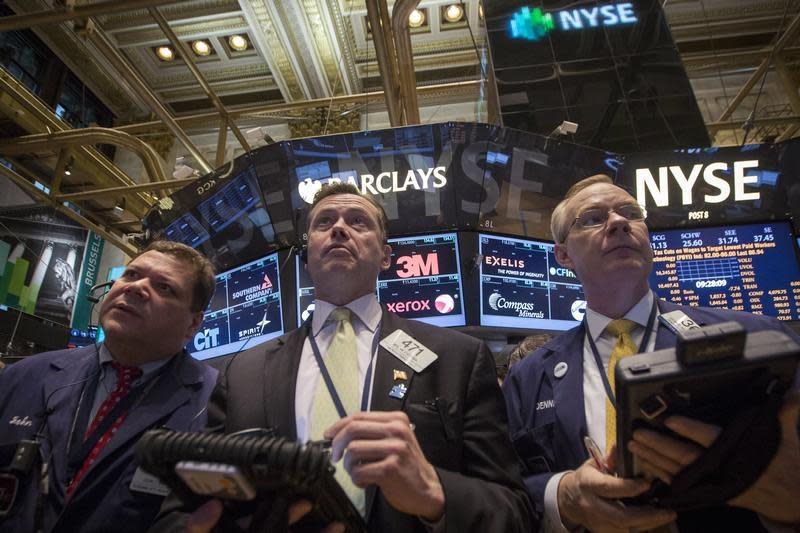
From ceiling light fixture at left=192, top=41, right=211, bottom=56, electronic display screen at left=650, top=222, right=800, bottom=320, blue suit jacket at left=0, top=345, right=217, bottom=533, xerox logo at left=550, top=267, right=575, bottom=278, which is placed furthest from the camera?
ceiling light fixture at left=192, top=41, right=211, bottom=56

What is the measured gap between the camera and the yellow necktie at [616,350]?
1.46 metres

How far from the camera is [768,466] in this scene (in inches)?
37.8

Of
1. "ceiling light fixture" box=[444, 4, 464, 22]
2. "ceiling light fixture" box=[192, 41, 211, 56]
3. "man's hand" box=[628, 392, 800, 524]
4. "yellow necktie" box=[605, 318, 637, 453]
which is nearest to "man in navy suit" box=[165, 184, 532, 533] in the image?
"yellow necktie" box=[605, 318, 637, 453]

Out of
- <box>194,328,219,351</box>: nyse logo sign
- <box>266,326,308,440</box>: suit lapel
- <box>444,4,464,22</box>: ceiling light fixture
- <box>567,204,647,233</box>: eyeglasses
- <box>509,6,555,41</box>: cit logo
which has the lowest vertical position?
<box>266,326,308,440</box>: suit lapel

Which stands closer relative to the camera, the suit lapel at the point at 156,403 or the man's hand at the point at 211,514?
the man's hand at the point at 211,514

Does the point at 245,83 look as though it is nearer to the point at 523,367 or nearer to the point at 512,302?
the point at 512,302

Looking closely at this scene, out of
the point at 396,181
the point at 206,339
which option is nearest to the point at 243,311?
the point at 206,339

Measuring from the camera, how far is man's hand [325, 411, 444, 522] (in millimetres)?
1010

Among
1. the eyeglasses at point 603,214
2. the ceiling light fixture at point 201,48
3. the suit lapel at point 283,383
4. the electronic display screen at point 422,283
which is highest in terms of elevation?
the ceiling light fixture at point 201,48

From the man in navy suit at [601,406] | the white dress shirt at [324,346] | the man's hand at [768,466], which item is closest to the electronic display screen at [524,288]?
the man in navy suit at [601,406]

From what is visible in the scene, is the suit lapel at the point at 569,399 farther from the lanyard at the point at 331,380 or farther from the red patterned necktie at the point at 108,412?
the red patterned necktie at the point at 108,412

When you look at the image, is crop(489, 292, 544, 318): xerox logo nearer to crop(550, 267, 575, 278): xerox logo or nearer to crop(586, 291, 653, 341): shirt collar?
crop(550, 267, 575, 278): xerox logo

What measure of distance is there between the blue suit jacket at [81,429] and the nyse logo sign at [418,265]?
7.28 ft

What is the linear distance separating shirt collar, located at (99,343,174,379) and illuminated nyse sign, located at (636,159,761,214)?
4340 mm
